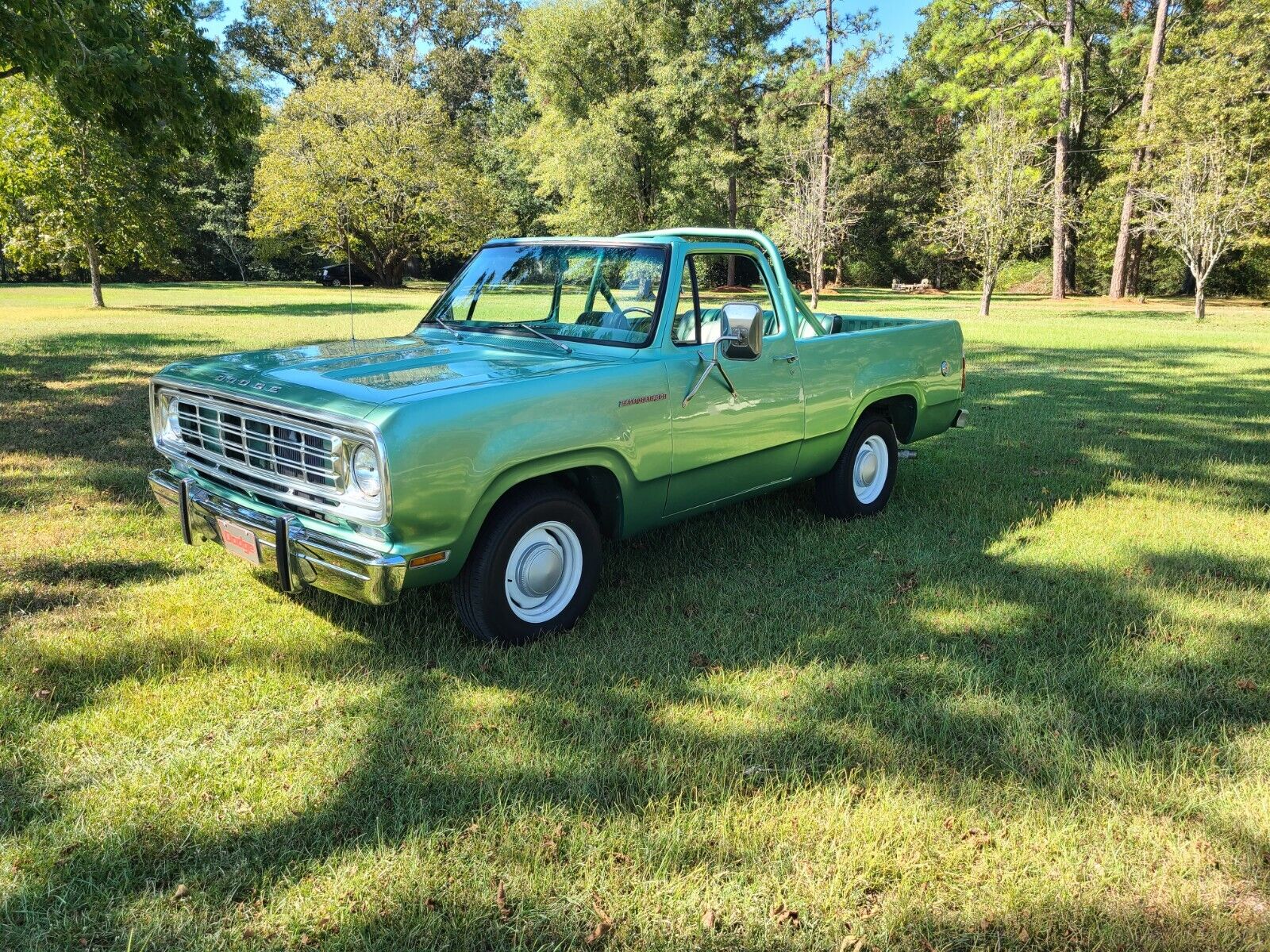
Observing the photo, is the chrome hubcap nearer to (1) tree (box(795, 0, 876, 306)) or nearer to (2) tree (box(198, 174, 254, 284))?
(1) tree (box(795, 0, 876, 306))

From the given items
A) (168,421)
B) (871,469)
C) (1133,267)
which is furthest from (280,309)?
(1133,267)

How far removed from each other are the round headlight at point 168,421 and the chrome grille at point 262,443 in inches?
5.1

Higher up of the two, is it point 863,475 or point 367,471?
point 367,471

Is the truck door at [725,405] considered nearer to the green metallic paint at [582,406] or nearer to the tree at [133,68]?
the green metallic paint at [582,406]

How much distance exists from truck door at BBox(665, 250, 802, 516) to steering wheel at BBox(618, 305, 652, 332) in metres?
0.14

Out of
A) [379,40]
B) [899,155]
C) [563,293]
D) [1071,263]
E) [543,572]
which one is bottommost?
[543,572]

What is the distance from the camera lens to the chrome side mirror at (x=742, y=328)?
434 cm

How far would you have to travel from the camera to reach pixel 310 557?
353 cm

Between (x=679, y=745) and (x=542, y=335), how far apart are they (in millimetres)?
2474

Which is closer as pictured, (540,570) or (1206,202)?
(540,570)

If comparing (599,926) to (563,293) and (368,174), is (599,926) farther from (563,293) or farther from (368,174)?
(368,174)

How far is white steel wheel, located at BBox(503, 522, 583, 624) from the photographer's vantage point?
3.97m

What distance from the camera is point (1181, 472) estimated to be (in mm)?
7477

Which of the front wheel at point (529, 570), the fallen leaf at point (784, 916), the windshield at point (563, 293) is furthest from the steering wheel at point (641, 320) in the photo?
the fallen leaf at point (784, 916)
